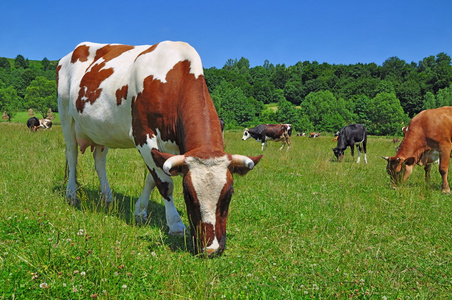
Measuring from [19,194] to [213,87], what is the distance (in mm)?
118184

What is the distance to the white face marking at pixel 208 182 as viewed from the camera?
3.73 m

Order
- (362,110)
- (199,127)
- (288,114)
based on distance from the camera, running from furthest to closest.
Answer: (362,110) → (288,114) → (199,127)

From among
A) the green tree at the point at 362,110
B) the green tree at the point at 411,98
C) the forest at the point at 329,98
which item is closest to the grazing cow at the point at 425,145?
the forest at the point at 329,98

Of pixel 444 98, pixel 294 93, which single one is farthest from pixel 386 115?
pixel 294 93

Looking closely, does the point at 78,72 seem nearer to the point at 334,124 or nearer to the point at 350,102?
the point at 334,124

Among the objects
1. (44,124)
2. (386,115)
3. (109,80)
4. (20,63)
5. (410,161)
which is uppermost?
(20,63)

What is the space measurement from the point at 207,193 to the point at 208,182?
0.41 feet

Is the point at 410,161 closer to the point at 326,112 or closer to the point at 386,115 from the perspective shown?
the point at 386,115

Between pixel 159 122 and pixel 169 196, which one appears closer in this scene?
pixel 159 122

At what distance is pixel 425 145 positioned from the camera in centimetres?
1005

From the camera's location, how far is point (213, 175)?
3740 millimetres

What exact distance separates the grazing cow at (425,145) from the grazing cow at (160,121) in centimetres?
726

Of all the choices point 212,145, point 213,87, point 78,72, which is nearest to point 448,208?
point 212,145

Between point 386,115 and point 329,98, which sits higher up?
point 329,98
